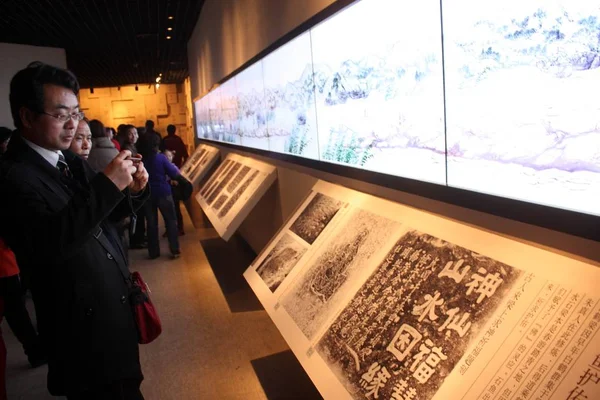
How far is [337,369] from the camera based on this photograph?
4.91 ft

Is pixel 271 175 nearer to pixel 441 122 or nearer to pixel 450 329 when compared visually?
pixel 441 122

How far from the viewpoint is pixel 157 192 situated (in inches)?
211

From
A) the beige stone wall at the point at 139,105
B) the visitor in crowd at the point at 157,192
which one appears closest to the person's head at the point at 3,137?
the visitor in crowd at the point at 157,192

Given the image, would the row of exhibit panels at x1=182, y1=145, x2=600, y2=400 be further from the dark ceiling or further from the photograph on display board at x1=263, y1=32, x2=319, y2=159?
the dark ceiling

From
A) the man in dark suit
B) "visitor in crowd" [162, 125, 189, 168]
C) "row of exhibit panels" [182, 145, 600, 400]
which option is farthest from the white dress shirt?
"visitor in crowd" [162, 125, 189, 168]

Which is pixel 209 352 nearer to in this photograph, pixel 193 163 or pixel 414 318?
pixel 414 318

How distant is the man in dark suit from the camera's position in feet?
4.16

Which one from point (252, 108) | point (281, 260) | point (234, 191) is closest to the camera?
point (281, 260)

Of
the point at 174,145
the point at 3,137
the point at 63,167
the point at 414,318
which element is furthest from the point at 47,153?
the point at 174,145

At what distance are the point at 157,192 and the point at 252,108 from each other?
1.69 meters

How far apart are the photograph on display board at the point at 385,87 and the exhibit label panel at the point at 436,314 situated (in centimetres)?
26

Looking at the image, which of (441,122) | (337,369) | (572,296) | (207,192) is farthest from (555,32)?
(207,192)

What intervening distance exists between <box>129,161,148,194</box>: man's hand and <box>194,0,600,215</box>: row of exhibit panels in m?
1.04

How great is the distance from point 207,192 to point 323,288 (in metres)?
3.53
